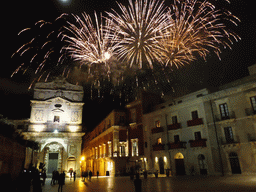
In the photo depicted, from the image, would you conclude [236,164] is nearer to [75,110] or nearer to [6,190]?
[6,190]

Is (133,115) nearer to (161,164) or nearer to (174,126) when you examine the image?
(174,126)

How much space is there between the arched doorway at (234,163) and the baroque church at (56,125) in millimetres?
28590

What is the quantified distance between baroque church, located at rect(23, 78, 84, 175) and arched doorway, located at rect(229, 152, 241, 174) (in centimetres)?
2859

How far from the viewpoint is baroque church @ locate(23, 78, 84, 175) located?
41438 mm

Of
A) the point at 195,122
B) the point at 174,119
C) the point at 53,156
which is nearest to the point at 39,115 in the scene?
the point at 53,156

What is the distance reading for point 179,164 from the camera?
28.1 meters

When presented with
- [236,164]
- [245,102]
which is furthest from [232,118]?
[236,164]

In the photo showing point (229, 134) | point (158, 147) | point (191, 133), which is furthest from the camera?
point (158, 147)

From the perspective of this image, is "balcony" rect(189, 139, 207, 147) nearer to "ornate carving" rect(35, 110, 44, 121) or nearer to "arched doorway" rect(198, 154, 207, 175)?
"arched doorway" rect(198, 154, 207, 175)

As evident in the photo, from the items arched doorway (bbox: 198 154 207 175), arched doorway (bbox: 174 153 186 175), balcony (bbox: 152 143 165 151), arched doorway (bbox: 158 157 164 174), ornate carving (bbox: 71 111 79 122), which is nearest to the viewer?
arched doorway (bbox: 198 154 207 175)

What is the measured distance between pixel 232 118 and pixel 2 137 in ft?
72.5

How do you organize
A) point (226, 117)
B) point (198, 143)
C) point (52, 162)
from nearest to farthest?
point (226, 117) → point (198, 143) → point (52, 162)

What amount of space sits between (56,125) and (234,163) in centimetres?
3357

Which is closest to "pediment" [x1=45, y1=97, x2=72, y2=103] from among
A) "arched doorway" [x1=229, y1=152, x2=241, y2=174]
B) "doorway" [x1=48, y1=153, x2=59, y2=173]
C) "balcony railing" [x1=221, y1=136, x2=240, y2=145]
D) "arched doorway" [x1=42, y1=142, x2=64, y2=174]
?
"arched doorway" [x1=42, y1=142, x2=64, y2=174]
